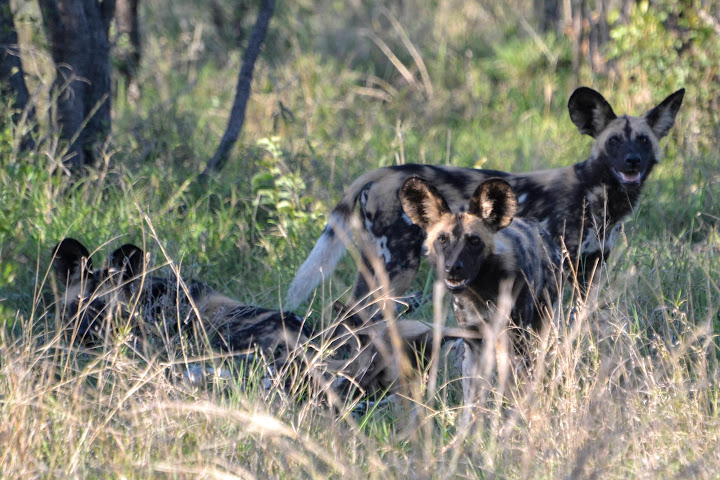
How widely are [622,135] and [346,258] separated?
1360mm

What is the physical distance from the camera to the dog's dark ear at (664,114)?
3.91 m

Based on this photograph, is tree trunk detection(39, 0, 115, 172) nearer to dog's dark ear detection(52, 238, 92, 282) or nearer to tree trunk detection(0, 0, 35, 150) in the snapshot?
tree trunk detection(0, 0, 35, 150)

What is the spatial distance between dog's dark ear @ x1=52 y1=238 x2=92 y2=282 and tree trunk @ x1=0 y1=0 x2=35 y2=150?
4.04ft

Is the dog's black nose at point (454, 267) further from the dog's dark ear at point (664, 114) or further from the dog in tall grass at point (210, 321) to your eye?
the dog's dark ear at point (664, 114)

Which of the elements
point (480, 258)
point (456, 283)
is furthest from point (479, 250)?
point (456, 283)

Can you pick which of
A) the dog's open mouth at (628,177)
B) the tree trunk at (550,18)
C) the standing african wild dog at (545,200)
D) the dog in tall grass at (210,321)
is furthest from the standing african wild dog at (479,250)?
the tree trunk at (550,18)

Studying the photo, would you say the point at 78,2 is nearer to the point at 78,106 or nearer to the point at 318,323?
the point at 78,106

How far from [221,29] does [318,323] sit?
4.65m

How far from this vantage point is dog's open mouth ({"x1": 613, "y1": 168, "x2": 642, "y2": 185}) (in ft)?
12.5

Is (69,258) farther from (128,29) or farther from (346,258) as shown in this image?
(128,29)

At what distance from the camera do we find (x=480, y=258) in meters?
2.85

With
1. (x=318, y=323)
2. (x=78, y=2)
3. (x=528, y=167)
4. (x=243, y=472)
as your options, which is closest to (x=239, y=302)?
(x=318, y=323)

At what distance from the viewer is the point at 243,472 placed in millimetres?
2014

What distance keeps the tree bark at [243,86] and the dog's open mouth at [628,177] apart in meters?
2.18
